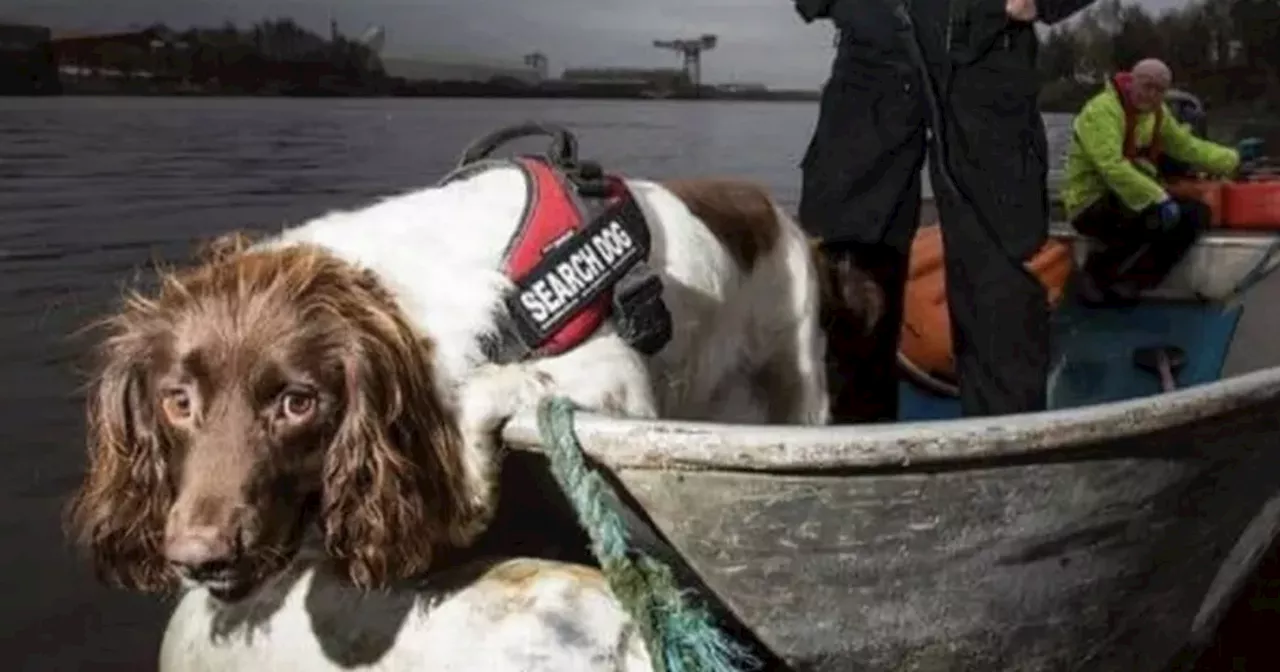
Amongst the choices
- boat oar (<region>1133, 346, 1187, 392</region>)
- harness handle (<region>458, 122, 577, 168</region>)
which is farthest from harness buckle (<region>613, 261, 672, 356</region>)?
boat oar (<region>1133, 346, 1187, 392</region>)

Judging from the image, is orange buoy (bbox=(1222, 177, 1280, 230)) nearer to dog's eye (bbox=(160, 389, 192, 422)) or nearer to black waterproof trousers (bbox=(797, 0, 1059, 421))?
black waterproof trousers (bbox=(797, 0, 1059, 421))

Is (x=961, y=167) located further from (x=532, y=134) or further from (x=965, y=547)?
(x=965, y=547)

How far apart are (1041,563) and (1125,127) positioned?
5061 mm

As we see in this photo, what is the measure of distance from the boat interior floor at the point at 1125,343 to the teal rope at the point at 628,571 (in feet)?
12.4

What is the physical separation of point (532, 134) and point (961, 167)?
126cm

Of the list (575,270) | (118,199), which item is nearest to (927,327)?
(575,270)

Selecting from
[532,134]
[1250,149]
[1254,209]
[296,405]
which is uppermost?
[532,134]

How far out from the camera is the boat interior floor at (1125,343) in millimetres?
7672

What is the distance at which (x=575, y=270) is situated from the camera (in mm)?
4273

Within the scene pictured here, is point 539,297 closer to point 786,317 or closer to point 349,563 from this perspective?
point 349,563

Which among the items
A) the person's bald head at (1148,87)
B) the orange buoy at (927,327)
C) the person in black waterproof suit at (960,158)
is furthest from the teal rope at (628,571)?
the person's bald head at (1148,87)

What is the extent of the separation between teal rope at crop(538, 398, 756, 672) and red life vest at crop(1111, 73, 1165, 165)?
538cm

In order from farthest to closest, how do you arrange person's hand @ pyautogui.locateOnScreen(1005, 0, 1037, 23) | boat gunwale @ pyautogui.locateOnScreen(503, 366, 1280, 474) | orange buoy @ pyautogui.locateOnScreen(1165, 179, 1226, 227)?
1. orange buoy @ pyautogui.locateOnScreen(1165, 179, 1226, 227)
2. person's hand @ pyautogui.locateOnScreen(1005, 0, 1037, 23)
3. boat gunwale @ pyautogui.locateOnScreen(503, 366, 1280, 474)

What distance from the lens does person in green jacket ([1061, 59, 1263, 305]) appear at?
26.5 feet
